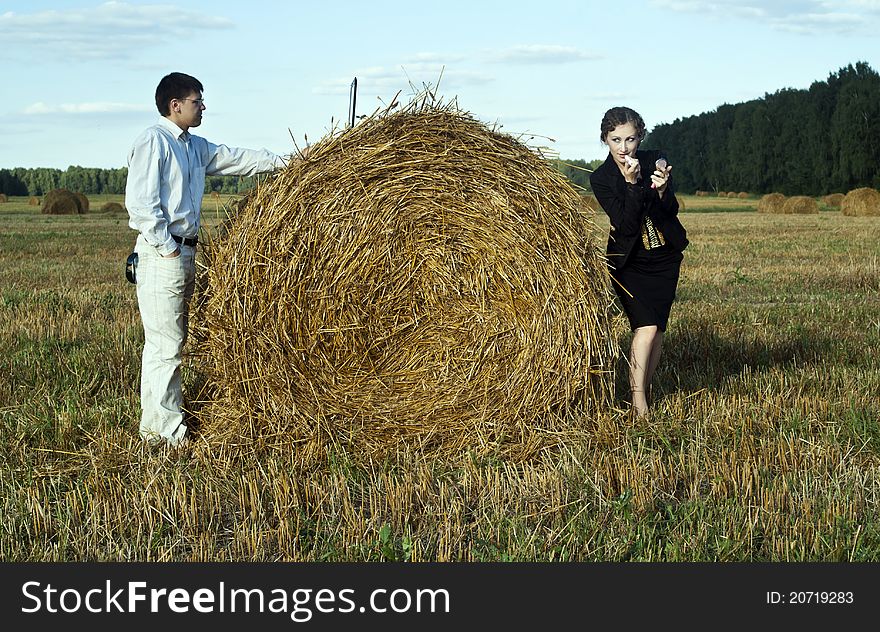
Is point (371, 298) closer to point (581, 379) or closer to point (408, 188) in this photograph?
point (408, 188)

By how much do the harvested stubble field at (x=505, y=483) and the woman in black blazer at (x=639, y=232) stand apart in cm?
26

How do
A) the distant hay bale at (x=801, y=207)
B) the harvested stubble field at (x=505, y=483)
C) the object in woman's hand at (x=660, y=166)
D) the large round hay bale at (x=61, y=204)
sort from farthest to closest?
the distant hay bale at (x=801, y=207)
the large round hay bale at (x=61, y=204)
the object in woman's hand at (x=660, y=166)
the harvested stubble field at (x=505, y=483)

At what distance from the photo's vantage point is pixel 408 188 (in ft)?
18.0

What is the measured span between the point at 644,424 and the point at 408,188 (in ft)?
6.54

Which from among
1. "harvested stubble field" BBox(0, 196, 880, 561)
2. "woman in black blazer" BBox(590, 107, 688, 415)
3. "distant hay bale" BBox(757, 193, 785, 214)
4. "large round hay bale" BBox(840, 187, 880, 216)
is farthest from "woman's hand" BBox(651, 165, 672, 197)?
"distant hay bale" BBox(757, 193, 785, 214)

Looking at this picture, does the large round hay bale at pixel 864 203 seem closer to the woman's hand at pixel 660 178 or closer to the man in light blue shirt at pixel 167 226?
the woman's hand at pixel 660 178

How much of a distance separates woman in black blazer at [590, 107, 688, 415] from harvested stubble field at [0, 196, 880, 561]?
26 centimetres

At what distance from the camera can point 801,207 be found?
39.2 meters

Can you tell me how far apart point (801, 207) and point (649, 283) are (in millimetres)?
35869

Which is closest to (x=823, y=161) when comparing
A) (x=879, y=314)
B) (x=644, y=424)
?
(x=879, y=314)

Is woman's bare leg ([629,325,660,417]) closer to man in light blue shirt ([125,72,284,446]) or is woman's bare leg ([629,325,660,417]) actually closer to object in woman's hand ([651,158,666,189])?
object in woman's hand ([651,158,666,189])

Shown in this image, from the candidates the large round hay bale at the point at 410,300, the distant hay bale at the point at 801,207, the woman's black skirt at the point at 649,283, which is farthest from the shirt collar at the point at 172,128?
the distant hay bale at the point at 801,207

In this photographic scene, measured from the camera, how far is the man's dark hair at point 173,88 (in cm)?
568

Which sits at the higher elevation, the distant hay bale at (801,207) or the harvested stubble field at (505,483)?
the distant hay bale at (801,207)
